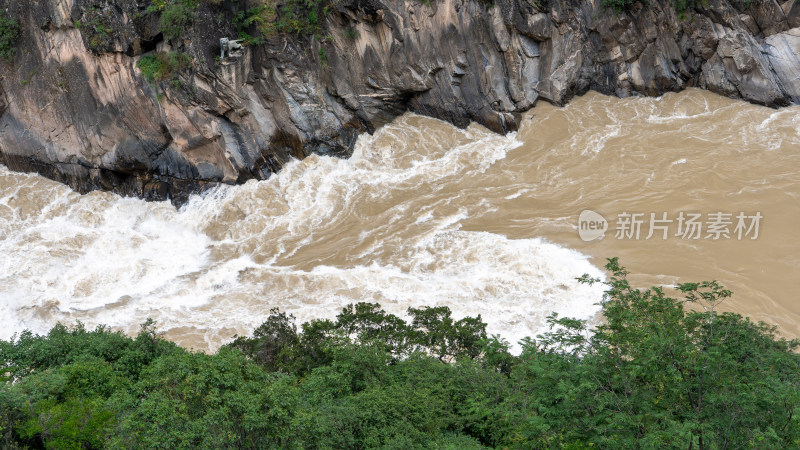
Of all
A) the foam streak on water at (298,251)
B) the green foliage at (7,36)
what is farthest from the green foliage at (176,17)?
the green foliage at (7,36)

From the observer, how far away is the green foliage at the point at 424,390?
7.61 m

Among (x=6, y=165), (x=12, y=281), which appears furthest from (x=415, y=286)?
(x=6, y=165)

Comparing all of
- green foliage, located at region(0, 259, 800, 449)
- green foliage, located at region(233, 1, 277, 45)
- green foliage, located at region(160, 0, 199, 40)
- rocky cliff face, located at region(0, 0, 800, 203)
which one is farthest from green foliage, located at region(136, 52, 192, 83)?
green foliage, located at region(0, 259, 800, 449)

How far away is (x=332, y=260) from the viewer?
1812 centimetres

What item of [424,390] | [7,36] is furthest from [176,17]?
[424,390]

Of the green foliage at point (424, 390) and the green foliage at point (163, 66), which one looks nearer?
the green foliage at point (424, 390)

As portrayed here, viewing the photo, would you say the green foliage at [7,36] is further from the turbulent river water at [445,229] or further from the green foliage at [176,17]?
the green foliage at [176,17]

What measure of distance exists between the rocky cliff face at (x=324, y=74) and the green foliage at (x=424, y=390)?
9.59 metres

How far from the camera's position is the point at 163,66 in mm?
20234

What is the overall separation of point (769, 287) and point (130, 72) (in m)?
18.1

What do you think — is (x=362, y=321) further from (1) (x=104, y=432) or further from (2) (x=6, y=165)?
(2) (x=6, y=165)

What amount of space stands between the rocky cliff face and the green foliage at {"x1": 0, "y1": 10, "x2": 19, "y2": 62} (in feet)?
0.85

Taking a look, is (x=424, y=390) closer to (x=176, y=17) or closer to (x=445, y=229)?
(x=445, y=229)

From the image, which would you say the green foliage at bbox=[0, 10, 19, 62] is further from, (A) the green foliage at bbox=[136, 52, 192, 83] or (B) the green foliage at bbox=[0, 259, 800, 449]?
(B) the green foliage at bbox=[0, 259, 800, 449]
